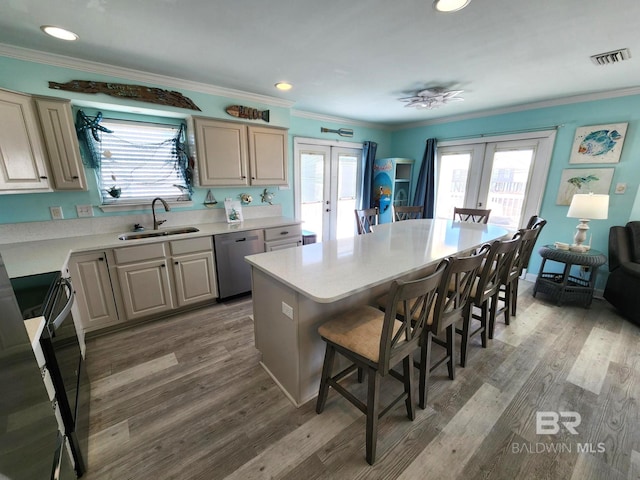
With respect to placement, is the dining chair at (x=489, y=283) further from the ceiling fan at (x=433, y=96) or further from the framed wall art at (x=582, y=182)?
the framed wall art at (x=582, y=182)

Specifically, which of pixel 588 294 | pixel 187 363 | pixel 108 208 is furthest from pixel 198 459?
pixel 588 294

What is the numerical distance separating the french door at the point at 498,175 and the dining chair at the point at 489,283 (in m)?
2.20

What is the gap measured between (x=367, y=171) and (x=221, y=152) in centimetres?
289

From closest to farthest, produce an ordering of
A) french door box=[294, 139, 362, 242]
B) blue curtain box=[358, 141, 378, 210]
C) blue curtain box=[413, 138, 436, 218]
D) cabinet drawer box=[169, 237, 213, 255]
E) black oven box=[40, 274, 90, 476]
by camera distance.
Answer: black oven box=[40, 274, 90, 476] < cabinet drawer box=[169, 237, 213, 255] < french door box=[294, 139, 362, 242] < blue curtain box=[413, 138, 436, 218] < blue curtain box=[358, 141, 378, 210]

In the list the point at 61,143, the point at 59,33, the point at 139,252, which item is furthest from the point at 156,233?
the point at 59,33

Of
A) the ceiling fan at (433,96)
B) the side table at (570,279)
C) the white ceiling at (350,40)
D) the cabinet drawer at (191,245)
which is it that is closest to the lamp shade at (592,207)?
the side table at (570,279)

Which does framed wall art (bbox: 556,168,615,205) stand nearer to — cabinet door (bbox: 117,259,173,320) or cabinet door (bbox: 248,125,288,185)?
cabinet door (bbox: 248,125,288,185)

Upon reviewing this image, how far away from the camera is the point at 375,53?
212 cm

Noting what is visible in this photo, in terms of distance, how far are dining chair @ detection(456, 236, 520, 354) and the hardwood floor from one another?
0.66 feet

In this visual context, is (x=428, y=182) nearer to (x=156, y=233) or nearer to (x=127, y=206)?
(x=156, y=233)

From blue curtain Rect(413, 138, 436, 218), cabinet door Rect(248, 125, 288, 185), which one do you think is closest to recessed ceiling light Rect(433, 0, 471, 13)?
cabinet door Rect(248, 125, 288, 185)

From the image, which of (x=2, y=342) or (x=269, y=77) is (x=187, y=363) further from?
(x=269, y=77)

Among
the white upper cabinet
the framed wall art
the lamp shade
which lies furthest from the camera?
the framed wall art

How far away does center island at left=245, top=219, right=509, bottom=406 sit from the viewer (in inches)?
57.4
